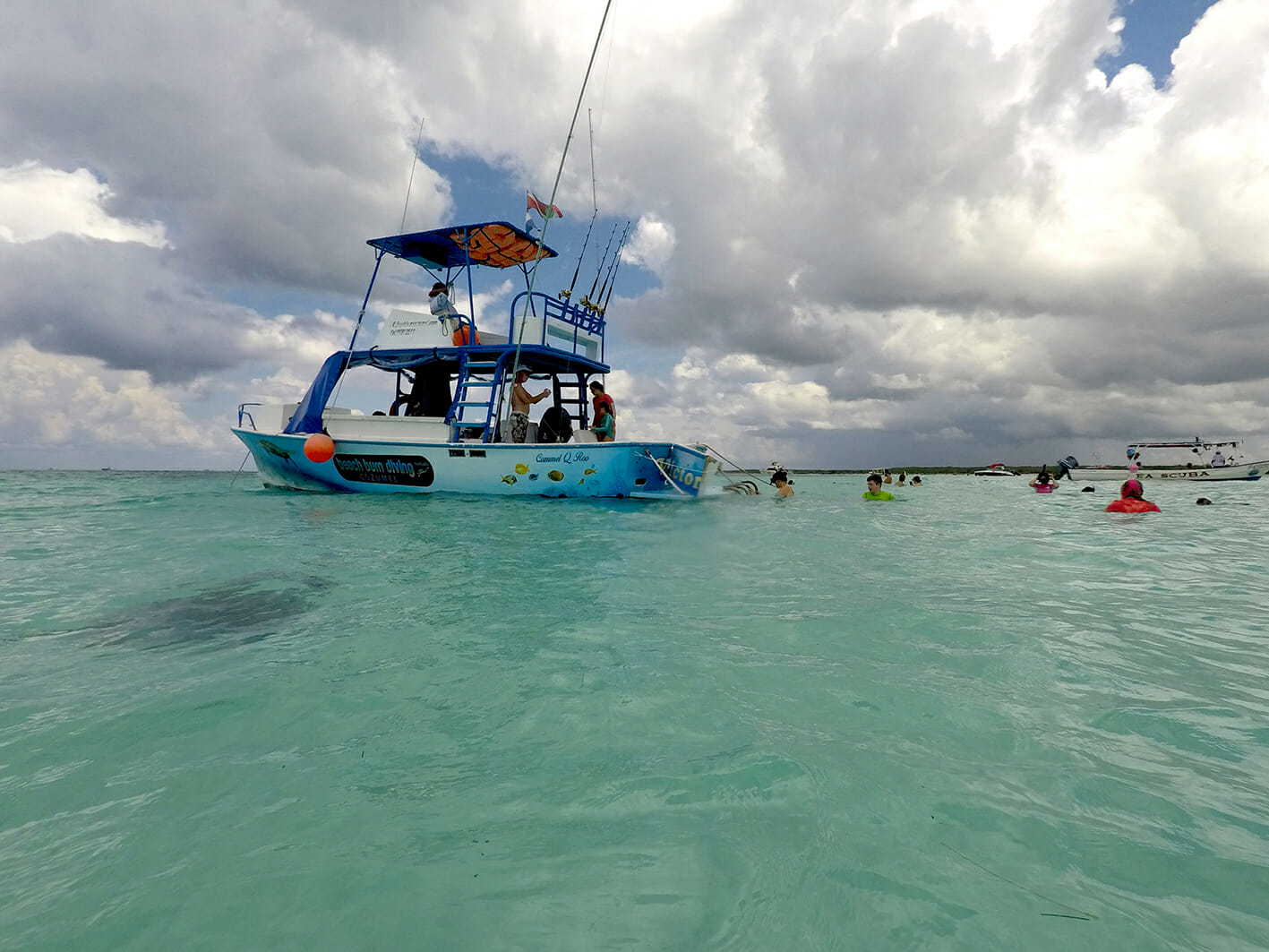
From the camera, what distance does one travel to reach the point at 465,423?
14500 millimetres

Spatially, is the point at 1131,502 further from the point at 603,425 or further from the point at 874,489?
the point at 603,425

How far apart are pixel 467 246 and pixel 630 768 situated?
15.5 meters

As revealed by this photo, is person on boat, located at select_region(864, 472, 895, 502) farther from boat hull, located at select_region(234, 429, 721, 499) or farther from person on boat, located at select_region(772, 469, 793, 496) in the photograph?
boat hull, located at select_region(234, 429, 721, 499)

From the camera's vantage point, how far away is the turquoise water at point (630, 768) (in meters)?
1.53

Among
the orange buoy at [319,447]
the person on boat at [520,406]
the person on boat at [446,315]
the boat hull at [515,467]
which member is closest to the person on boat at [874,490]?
the boat hull at [515,467]

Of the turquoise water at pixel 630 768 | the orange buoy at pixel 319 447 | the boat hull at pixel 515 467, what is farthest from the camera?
the orange buoy at pixel 319 447

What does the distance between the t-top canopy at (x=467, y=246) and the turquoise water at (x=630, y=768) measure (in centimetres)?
1180

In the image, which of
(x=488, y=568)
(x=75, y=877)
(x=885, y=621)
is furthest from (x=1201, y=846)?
(x=488, y=568)

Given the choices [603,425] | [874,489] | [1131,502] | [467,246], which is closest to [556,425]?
[603,425]

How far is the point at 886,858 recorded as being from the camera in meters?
1.73

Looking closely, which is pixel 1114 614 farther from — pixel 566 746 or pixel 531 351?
pixel 531 351

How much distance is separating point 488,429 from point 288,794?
12.6m

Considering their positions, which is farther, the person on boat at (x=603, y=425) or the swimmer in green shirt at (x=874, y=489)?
the swimmer in green shirt at (x=874, y=489)

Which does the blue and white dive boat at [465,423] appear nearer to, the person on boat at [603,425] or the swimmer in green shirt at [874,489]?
the person on boat at [603,425]
